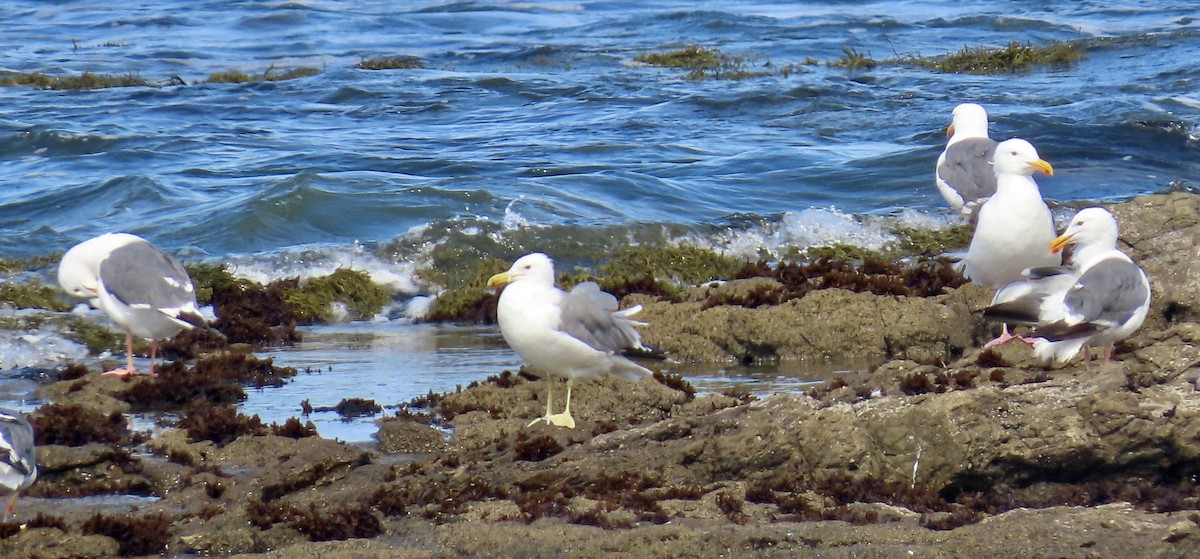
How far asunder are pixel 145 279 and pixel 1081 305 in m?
5.06

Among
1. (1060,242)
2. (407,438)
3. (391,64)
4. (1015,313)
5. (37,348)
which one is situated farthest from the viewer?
(391,64)

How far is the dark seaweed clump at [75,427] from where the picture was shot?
22.2 feet

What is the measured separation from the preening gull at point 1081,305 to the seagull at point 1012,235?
0.89 meters

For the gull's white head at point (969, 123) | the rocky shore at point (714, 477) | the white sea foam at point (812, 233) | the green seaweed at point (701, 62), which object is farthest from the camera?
the green seaweed at point (701, 62)

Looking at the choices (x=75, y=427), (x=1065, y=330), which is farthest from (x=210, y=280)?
(x=1065, y=330)

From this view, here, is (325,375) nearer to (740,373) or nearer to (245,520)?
(740,373)

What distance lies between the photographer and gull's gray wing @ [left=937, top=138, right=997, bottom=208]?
32.1 feet

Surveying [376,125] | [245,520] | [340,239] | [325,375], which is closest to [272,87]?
[376,125]

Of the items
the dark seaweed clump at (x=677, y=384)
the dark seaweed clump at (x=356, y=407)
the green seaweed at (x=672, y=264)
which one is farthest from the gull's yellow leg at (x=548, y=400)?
the green seaweed at (x=672, y=264)

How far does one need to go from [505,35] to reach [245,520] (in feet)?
76.7

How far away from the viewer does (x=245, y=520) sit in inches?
206

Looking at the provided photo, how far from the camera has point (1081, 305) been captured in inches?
247

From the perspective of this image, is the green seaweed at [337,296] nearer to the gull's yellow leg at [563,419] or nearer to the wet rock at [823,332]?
the wet rock at [823,332]

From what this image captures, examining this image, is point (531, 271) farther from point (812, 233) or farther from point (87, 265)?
point (812, 233)
